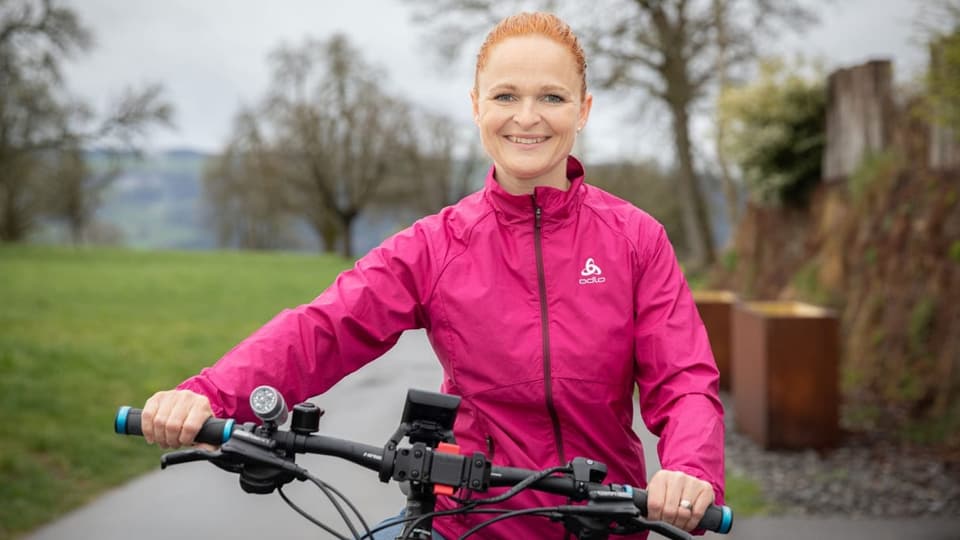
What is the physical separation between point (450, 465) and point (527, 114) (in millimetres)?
913

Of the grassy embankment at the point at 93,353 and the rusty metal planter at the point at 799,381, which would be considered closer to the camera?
the grassy embankment at the point at 93,353

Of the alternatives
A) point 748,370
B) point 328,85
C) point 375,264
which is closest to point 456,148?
point 328,85

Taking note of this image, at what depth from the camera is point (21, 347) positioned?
14.0m

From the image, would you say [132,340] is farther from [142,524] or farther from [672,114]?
[672,114]

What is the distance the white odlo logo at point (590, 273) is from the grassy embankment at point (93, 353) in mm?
4450

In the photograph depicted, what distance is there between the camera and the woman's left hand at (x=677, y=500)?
196 centimetres

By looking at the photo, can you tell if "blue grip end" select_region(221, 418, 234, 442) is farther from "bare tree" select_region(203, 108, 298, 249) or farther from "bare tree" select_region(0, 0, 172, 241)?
"bare tree" select_region(203, 108, 298, 249)

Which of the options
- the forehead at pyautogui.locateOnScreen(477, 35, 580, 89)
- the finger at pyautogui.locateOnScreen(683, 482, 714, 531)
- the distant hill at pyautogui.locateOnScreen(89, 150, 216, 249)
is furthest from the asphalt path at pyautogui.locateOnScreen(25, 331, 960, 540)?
the distant hill at pyautogui.locateOnScreen(89, 150, 216, 249)

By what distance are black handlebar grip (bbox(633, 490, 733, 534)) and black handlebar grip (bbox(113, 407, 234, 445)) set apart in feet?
2.77

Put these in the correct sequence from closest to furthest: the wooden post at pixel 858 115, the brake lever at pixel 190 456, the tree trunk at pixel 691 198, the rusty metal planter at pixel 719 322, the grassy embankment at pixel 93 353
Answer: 1. the brake lever at pixel 190 456
2. the grassy embankment at pixel 93 353
3. the wooden post at pixel 858 115
4. the rusty metal planter at pixel 719 322
5. the tree trunk at pixel 691 198

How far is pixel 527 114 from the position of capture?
2.42m

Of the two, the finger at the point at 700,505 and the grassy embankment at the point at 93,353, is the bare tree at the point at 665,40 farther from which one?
the finger at the point at 700,505

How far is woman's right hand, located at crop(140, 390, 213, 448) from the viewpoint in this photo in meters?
2.08

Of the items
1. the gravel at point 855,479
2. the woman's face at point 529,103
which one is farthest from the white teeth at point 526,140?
the gravel at point 855,479
